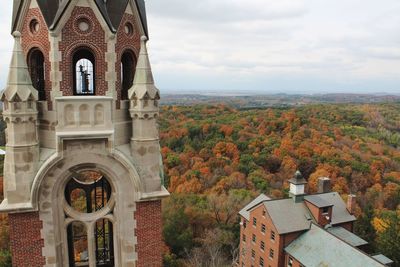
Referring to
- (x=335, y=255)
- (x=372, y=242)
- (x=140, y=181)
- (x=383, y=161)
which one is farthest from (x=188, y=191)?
(x=140, y=181)

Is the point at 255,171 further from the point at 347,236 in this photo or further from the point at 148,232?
the point at 148,232

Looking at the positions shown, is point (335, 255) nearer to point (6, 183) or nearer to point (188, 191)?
point (6, 183)

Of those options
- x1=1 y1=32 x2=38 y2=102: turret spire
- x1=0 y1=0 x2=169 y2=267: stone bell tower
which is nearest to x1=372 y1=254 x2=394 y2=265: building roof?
x1=0 y1=0 x2=169 y2=267: stone bell tower

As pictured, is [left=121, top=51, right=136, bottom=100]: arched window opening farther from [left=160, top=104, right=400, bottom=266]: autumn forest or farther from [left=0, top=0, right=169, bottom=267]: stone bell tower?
[left=160, top=104, right=400, bottom=266]: autumn forest

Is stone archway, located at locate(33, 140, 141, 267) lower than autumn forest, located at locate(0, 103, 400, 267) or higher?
higher

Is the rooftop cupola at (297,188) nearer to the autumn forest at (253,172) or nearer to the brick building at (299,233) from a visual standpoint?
the brick building at (299,233)

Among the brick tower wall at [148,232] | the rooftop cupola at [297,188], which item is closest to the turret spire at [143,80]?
the brick tower wall at [148,232]

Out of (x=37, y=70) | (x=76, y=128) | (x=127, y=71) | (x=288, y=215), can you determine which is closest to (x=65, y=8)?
(x=37, y=70)

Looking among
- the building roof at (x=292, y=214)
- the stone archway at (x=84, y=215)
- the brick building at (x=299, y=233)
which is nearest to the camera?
the stone archway at (x=84, y=215)
